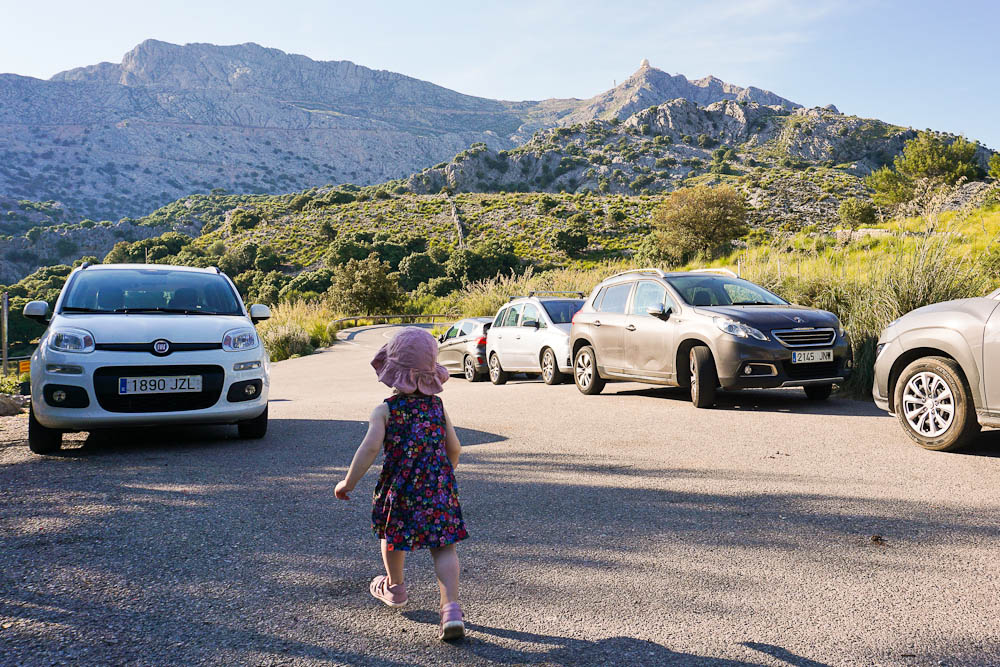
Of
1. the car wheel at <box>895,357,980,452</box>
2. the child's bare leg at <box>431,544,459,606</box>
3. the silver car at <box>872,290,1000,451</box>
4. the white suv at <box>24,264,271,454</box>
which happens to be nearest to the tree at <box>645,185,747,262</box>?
the silver car at <box>872,290,1000,451</box>

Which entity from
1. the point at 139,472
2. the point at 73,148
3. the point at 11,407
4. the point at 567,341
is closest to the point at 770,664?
the point at 139,472

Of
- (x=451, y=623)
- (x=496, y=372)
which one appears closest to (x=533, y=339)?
(x=496, y=372)

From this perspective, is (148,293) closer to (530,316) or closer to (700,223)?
(530,316)

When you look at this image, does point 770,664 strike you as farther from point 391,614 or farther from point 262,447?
point 262,447

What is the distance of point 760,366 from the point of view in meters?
9.12

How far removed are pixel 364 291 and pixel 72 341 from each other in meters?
38.8

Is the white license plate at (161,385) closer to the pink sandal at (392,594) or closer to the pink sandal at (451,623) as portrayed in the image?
the pink sandal at (392,594)

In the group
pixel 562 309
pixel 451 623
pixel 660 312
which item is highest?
pixel 660 312

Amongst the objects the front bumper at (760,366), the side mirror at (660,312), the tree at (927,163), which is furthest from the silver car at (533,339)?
the tree at (927,163)

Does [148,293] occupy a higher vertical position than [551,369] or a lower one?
higher

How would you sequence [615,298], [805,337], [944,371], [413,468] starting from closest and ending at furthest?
1. [413,468]
2. [944,371]
3. [805,337]
4. [615,298]

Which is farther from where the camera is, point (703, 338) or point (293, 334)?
point (293, 334)

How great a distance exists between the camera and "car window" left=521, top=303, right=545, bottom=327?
547 inches

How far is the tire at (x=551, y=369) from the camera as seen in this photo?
525 inches
